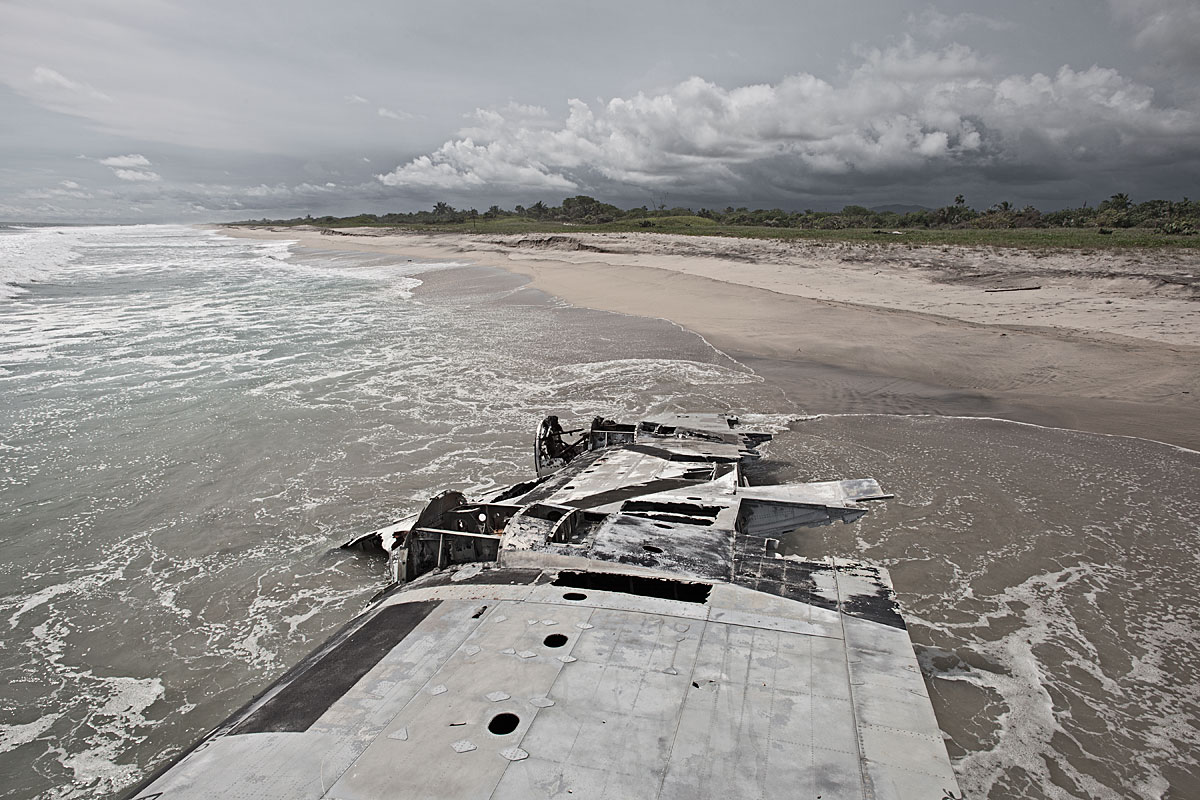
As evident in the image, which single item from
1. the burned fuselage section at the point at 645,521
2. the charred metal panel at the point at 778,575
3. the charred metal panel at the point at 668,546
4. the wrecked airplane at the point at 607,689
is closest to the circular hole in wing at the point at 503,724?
the wrecked airplane at the point at 607,689

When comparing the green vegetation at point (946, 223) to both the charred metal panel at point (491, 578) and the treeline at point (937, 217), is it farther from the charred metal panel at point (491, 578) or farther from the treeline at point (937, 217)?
the charred metal panel at point (491, 578)

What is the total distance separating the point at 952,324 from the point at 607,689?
2424 centimetres

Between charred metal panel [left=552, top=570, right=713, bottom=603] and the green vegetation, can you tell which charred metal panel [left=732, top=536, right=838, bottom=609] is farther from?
the green vegetation

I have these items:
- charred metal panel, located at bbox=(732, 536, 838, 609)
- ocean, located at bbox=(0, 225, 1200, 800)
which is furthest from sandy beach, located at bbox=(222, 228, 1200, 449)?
charred metal panel, located at bbox=(732, 536, 838, 609)

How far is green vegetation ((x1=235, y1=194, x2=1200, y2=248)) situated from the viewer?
42.9 metres

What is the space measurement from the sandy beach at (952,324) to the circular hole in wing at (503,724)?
522 inches

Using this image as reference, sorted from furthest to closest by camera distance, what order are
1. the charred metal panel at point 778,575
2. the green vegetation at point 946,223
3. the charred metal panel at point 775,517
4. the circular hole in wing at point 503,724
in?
the green vegetation at point 946,223 < the charred metal panel at point 775,517 < the charred metal panel at point 778,575 < the circular hole in wing at point 503,724

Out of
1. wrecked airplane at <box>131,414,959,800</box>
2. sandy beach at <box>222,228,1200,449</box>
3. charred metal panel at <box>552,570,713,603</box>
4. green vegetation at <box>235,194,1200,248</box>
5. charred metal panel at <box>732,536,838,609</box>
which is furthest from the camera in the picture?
green vegetation at <box>235,194,1200,248</box>

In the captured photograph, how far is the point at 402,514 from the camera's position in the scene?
10453 millimetres

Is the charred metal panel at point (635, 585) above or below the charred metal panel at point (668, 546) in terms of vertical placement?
below


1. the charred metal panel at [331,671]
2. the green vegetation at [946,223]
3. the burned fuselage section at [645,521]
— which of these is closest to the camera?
the charred metal panel at [331,671]

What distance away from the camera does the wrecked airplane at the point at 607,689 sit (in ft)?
12.2

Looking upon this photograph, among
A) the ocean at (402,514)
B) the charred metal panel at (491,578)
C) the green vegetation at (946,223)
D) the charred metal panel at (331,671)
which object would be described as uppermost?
the green vegetation at (946,223)

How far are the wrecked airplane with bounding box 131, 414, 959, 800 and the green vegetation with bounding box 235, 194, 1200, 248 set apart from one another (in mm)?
42890
